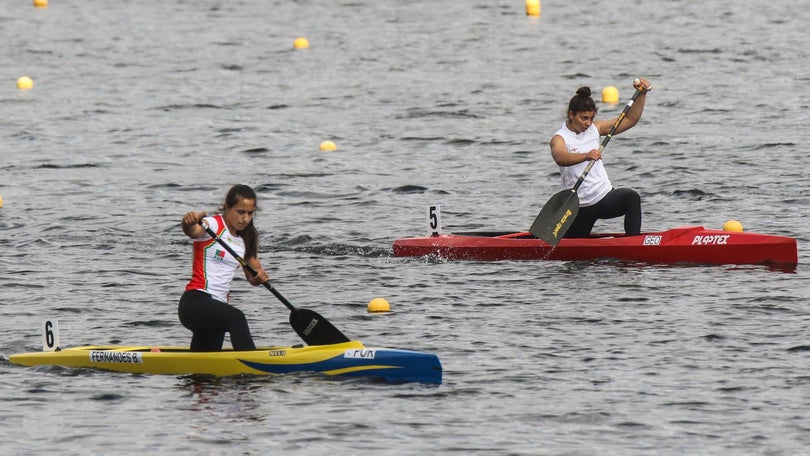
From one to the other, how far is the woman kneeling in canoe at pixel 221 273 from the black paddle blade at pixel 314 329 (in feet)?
1.23

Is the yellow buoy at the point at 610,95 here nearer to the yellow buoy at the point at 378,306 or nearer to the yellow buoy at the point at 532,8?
the yellow buoy at the point at 532,8

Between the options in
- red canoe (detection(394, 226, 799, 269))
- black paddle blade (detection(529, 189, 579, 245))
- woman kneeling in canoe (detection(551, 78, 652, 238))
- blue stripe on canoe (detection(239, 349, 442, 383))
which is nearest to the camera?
blue stripe on canoe (detection(239, 349, 442, 383))

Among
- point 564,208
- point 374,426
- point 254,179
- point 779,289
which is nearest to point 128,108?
point 254,179

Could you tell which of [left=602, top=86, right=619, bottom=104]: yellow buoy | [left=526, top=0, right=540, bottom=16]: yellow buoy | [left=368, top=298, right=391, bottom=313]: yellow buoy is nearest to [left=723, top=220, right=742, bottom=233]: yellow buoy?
[left=368, top=298, right=391, bottom=313]: yellow buoy

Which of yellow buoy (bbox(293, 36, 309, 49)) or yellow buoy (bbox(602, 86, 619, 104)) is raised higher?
yellow buoy (bbox(293, 36, 309, 49))

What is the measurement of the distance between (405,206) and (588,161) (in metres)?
4.08

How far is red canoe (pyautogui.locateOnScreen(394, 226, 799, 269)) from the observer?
14805 millimetres

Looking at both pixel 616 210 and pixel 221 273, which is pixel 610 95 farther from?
pixel 221 273

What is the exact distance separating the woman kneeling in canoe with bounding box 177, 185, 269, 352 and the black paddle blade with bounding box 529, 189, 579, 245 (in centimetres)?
443

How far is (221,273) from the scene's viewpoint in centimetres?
1127

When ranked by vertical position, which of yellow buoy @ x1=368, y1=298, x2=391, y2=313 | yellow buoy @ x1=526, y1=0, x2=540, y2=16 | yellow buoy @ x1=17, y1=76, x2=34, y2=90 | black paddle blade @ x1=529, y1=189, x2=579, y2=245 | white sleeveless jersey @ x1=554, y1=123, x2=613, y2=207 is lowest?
yellow buoy @ x1=368, y1=298, x2=391, y2=313

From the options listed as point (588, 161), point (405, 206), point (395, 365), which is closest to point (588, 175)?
point (588, 161)

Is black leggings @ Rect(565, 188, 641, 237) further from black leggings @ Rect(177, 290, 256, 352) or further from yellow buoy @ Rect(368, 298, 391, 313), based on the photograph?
black leggings @ Rect(177, 290, 256, 352)

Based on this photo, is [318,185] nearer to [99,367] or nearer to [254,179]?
[254,179]
